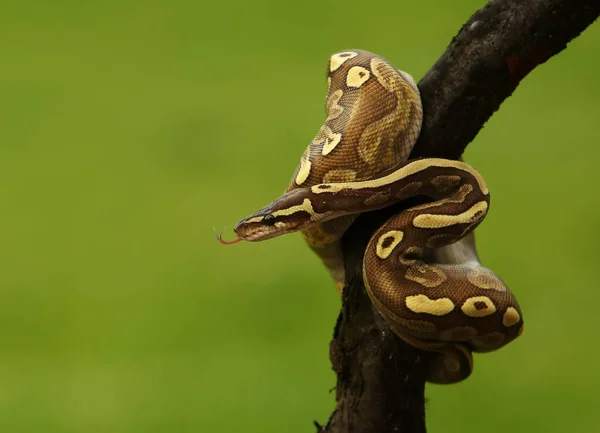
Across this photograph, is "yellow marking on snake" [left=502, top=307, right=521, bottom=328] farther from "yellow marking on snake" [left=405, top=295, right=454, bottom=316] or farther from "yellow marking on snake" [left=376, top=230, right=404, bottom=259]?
"yellow marking on snake" [left=376, top=230, right=404, bottom=259]

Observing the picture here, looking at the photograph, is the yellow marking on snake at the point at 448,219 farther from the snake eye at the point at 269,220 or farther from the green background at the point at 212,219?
the green background at the point at 212,219

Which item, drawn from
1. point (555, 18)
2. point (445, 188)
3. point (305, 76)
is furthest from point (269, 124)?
point (555, 18)

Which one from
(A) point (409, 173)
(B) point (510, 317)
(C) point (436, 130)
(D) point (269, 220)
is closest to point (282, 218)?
(D) point (269, 220)

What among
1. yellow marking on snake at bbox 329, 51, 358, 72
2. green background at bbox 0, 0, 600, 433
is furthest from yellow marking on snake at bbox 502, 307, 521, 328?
green background at bbox 0, 0, 600, 433

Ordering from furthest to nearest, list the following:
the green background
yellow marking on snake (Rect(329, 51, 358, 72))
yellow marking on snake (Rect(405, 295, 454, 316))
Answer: the green background
yellow marking on snake (Rect(329, 51, 358, 72))
yellow marking on snake (Rect(405, 295, 454, 316))

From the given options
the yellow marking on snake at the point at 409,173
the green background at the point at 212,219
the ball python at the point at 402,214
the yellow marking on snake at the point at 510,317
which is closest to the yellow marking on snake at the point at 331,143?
the ball python at the point at 402,214

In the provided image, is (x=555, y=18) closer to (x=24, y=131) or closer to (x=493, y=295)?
(x=493, y=295)

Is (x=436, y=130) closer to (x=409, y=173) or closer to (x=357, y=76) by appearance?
(x=409, y=173)
